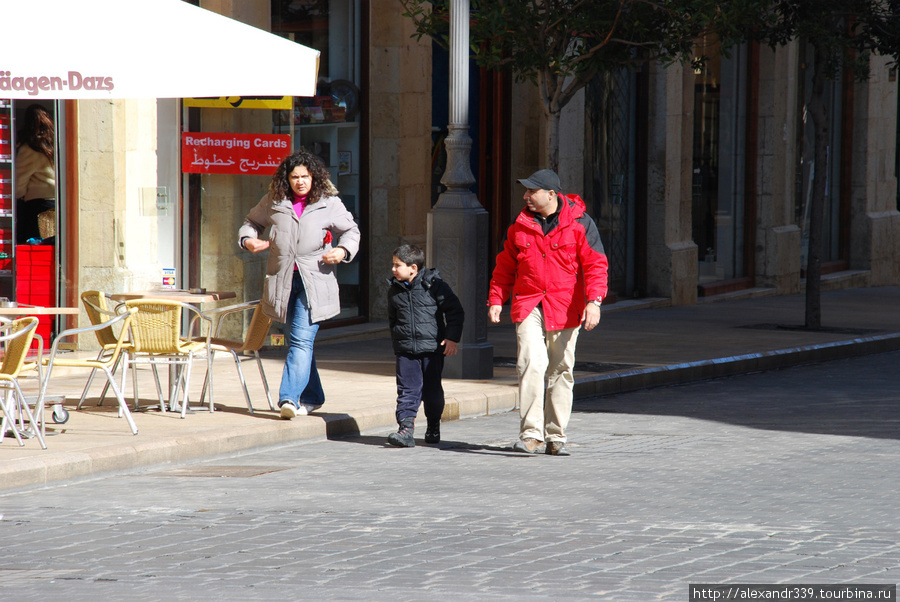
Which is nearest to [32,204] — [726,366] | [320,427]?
[320,427]

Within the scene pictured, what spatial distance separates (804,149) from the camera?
73.9 feet

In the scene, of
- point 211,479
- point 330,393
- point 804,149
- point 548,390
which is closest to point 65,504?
point 211,479

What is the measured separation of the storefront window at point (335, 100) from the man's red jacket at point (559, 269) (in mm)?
6020

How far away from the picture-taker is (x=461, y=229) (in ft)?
36.6

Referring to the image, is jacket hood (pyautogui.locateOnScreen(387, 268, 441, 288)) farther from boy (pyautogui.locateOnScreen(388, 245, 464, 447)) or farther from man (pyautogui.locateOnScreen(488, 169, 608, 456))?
man (pyautogui.locateOnScreen(488, 169, 608, 456))

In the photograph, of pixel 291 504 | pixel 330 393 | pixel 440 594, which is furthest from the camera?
pixel 330 393

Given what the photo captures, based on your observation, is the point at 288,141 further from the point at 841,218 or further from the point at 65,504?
the point at 841,218

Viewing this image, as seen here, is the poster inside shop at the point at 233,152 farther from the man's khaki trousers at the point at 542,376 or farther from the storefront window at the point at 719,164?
the storefront window at the point at 719,164

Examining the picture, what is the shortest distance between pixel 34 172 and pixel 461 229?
12.0 feet

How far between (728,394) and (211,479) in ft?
17.5

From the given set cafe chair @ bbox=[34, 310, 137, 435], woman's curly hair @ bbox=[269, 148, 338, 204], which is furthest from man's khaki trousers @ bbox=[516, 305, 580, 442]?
cafe chair @ bbox=[34, 310, 137, 435]

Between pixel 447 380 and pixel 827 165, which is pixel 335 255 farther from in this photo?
pixel 827 165

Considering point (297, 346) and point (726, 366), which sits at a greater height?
point (297, 346)

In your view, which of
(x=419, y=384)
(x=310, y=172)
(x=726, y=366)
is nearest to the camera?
(x=419, y=384)
